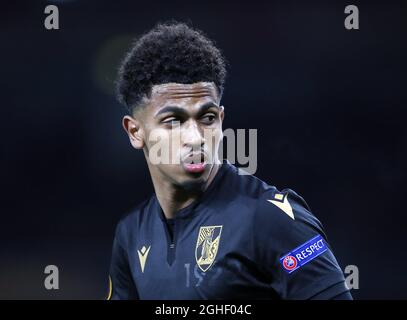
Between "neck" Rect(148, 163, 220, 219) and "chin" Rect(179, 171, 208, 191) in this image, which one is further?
"neck" Rect(148, 163, 220, 219)

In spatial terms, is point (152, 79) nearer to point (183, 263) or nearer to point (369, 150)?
point (183, 263)

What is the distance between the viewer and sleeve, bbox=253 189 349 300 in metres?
2.66

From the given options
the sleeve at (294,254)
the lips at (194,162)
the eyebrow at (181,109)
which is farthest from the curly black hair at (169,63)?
the sleeve at (294,254)

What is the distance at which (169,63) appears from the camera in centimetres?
297

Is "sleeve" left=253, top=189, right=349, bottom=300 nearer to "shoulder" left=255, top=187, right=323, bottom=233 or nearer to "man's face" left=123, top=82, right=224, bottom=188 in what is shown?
"shoulder" left=255, top=187, right=323, bottom=233

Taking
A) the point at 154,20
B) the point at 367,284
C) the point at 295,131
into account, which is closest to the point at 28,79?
the point at 154,20

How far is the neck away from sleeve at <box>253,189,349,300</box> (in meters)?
0.37

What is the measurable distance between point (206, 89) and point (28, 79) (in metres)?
3.32

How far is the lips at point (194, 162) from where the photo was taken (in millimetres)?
2865

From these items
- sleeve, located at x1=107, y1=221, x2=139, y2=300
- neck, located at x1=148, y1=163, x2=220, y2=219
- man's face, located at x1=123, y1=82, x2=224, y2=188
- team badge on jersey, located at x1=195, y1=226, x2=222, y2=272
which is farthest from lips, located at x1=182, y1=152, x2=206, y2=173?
sleeve, located at x1=107, y1=221, x2=139, y2=300

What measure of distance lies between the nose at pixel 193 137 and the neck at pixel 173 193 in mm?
237

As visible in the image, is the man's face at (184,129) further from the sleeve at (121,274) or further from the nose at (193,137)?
the sleeve at (121,274)

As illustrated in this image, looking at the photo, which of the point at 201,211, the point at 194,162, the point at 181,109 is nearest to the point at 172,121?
the point at 181,109

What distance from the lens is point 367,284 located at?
18.1 feet
